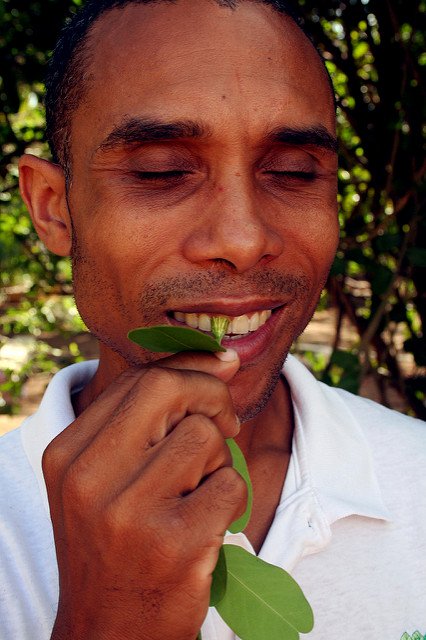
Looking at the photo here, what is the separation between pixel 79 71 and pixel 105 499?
3.75 ft

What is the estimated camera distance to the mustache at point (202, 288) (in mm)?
1453

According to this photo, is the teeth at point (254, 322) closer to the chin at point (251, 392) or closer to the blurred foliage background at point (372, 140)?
the chin at point (251, 392)

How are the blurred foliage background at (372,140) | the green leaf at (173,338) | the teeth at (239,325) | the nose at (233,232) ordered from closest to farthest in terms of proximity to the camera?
1. the green leaf at (173,338)
2. the nose at (233,232)
3. the teeth at (239,325)
4. the blurred foliage background at (372,140)

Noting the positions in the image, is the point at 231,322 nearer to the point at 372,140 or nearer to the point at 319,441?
the point at 319,441

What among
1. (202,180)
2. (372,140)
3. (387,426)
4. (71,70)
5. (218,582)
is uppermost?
(71,70)

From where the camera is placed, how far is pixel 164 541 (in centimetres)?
92

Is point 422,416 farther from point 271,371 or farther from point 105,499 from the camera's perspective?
point 105,499

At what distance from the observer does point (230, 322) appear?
1.50 meters

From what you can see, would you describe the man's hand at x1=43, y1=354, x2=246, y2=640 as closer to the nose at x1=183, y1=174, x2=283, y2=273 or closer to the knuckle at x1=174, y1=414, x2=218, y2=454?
the knuckle at x1=174, y1=414, x2=218, y2=454

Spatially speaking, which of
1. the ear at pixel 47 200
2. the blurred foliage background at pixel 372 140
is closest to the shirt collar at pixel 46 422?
the ear at pixel 47 200

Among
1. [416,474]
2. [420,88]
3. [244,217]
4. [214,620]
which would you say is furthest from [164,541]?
[420,88]

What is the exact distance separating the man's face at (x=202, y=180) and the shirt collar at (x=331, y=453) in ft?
0.84

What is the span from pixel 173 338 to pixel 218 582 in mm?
377

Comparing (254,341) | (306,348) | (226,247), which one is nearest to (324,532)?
(254,341)
